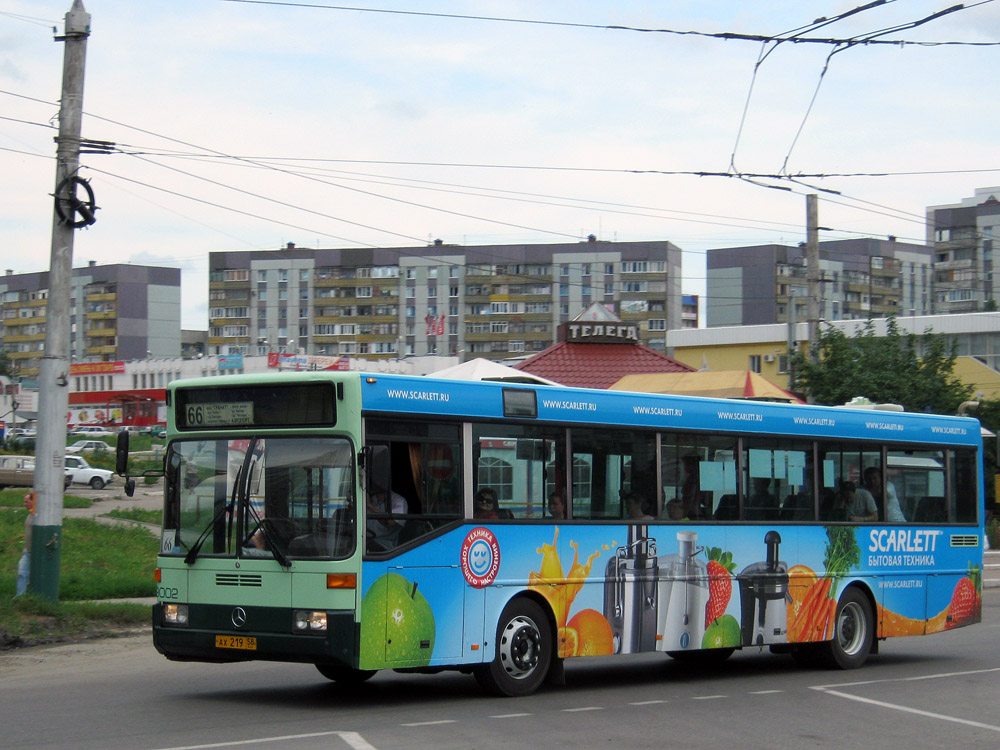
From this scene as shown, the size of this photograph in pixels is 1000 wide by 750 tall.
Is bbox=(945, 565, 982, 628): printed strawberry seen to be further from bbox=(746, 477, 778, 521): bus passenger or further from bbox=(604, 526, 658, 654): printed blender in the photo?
bbox=(604, 526, 658, 654): printed blender

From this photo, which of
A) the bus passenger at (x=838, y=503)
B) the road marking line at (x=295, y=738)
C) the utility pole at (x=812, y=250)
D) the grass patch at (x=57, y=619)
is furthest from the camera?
the utility pole at (x=812, y=250)

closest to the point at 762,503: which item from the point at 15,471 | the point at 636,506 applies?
the point at 636,506

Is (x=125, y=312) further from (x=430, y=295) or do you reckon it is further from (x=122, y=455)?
(x=122, y=455)

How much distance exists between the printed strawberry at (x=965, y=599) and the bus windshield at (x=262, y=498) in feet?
29.1

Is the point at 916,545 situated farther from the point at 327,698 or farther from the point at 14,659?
the point at 14,659

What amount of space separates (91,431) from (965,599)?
92.7m

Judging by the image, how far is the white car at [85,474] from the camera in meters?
58.5

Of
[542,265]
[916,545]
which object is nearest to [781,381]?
[916,545]

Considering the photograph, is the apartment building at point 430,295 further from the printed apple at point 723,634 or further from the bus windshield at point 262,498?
the bus windshield at point 262,498

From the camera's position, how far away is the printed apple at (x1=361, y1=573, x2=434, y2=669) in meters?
9.79

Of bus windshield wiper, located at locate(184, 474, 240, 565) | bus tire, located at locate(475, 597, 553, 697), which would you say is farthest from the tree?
bus windshield wiper, located at locate(184, 474, 240, 565)

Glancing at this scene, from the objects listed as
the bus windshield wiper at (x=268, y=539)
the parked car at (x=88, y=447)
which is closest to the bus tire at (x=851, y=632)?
the bus windshield wiper at (x=268, y=539)

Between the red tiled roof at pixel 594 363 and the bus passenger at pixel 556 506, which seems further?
the red tiled roof at pixel 594 363

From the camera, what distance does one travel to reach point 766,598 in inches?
529
